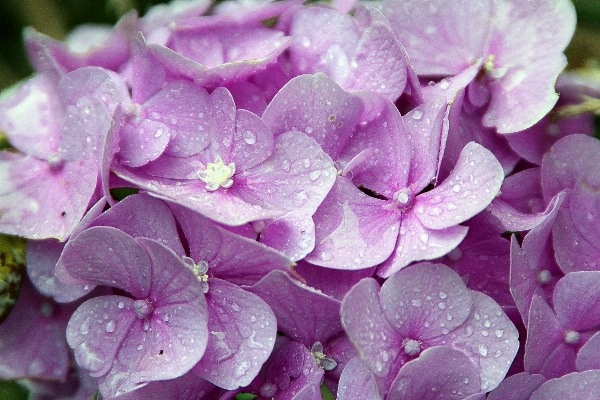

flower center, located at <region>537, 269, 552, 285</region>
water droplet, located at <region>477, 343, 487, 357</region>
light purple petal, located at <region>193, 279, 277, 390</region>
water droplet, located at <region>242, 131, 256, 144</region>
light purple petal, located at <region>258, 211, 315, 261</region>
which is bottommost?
flower center, located at <region>537, 269, 552, 285</region>

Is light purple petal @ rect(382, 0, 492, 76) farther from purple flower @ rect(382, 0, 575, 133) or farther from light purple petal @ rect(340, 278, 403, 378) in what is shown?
light purple petal @ rect(340, 278, 403, 378)

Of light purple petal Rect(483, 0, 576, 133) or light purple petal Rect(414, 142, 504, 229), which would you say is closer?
light purple petal Rect(414, 142, 504, 229)

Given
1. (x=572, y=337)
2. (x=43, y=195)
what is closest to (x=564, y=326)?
(x=572, y=337)

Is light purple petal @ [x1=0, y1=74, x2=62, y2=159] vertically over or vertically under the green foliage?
over

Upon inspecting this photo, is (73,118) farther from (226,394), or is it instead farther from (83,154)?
(226,394)

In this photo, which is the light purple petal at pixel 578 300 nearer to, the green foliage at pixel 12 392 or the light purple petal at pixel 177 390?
the light purple petal at pixel 177 390

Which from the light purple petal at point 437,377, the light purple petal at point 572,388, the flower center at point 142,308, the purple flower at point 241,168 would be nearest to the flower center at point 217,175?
the purple flower at point 241,168

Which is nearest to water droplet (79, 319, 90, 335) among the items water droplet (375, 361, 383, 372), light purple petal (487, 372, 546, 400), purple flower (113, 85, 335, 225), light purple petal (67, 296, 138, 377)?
light purple petal (67, 296, 138, 377)

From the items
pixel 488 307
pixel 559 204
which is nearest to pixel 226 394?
pixel 488 307

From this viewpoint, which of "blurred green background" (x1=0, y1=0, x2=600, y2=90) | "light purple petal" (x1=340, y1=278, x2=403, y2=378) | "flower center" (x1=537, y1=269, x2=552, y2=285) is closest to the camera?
"light purple petal" (x1=340, y1=278, x2=403, y2=378)
